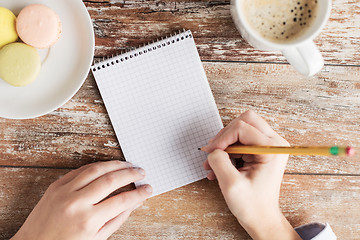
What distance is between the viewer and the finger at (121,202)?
745mm

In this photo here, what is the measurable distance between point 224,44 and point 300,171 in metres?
0.37

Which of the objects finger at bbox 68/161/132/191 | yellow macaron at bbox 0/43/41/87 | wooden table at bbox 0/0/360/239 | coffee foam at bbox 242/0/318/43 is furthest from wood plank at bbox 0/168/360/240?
coffee foam at bbox 242/0/318/43

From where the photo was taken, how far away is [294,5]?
2.30ft

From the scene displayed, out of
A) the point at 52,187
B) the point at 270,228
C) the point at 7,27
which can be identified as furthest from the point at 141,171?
the point at 7,27

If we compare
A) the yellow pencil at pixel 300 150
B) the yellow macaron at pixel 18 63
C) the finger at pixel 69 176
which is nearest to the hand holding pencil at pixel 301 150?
the yellow pencil at pixel 300 150

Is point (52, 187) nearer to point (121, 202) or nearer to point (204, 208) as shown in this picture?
point (121, 202)

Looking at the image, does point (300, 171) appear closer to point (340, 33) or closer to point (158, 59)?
point (340, 33)

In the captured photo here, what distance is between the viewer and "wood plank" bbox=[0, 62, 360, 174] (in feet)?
2.72

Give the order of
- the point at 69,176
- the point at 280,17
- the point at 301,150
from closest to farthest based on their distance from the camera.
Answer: the point at 301,150, the point at 280,17, the point at 69,176

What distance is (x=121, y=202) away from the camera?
767 millimetres

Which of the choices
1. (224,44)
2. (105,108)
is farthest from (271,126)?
(105,108)

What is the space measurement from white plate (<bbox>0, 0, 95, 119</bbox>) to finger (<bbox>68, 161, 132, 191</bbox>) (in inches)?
6.3

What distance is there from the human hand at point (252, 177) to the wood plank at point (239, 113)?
0.08 meters

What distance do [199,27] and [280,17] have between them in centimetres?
19
